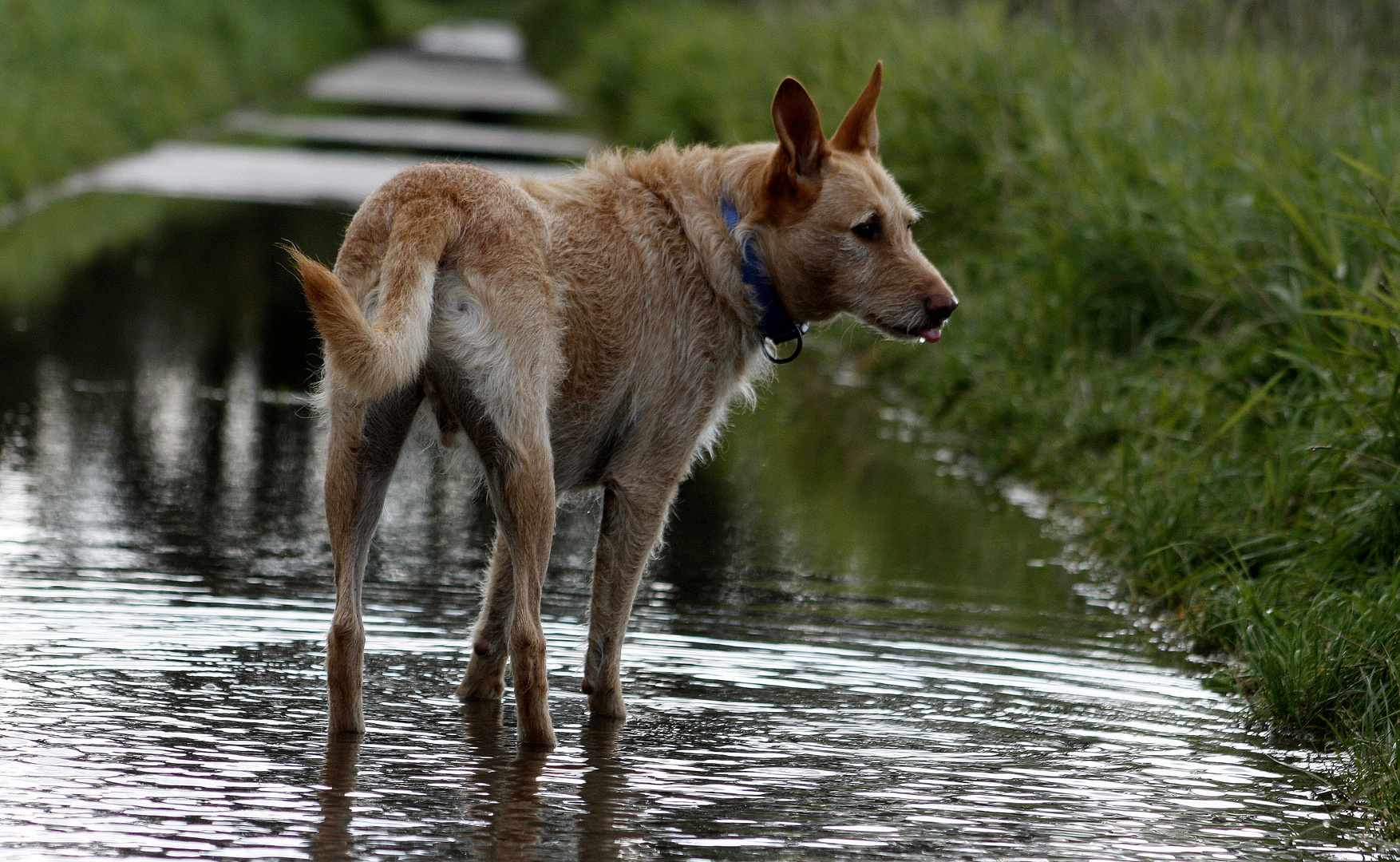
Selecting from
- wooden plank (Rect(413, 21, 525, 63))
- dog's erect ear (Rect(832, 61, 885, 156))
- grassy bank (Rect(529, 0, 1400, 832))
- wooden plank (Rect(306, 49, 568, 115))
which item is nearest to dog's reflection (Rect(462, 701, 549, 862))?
dog's erect ear (Rect(832, 61, 885, 156))

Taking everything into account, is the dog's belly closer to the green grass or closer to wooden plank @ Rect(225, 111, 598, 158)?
the green grass

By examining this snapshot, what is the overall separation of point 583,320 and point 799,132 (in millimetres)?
842

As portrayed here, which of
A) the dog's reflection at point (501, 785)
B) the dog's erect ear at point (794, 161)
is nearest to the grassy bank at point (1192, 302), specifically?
the dog's erect ear at point (794, 161)

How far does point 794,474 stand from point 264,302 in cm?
511

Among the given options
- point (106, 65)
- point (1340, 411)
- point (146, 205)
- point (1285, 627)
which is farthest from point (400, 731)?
point (106, 65)

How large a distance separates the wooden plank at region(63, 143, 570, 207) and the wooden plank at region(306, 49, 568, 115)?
29.4 feet

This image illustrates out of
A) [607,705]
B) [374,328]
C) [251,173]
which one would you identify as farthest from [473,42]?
[374,328]

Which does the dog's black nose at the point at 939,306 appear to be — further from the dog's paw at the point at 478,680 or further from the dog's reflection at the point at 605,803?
the dog's paw at the point at 478,680

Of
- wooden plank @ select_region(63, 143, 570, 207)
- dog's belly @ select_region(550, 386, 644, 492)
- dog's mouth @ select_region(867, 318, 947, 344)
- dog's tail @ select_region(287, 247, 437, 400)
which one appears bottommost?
dog's belly @ select_region(550, 386, 644, 492)

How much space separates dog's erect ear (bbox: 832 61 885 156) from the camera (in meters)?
5.55

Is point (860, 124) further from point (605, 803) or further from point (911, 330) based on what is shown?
point (605, 803)

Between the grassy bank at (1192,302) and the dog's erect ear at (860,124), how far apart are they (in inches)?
69.4

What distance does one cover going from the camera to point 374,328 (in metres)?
4.40

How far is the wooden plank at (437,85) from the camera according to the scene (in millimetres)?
30750
